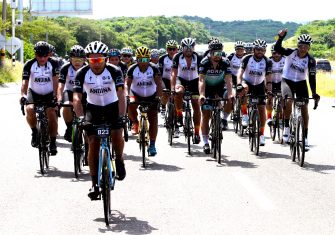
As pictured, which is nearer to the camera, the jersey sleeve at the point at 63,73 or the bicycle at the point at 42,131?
the bicycle at the point at 42,131

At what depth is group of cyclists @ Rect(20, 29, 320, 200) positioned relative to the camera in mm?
8320

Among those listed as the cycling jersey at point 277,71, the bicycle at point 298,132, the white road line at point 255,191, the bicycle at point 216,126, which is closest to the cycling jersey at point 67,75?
the bicycle at point 216,126

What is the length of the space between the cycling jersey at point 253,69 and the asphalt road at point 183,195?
148 centimetres

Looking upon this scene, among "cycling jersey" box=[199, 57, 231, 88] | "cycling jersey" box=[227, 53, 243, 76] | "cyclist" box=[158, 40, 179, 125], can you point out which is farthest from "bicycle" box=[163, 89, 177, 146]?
"cycling jersey" box=[227, 53, 243, 76]

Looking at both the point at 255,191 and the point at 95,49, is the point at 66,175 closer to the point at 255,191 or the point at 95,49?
the point at 255,191

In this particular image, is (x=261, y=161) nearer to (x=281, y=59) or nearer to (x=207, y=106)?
(x=207, y=106)

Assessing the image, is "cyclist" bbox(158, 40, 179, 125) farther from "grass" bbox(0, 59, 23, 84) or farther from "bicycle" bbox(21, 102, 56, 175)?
"grass" bbox(0, 59, 23, 84)

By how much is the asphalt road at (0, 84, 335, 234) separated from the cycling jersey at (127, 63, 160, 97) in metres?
1.26

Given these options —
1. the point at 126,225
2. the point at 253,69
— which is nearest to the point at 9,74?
the point at 253,69

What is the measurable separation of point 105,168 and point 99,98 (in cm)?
119

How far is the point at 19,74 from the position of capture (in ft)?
164

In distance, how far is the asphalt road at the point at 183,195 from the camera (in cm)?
744

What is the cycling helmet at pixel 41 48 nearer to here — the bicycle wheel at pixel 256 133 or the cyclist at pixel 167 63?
the bicycle wheel at pixel 256 133

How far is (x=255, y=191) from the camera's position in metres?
9.41
